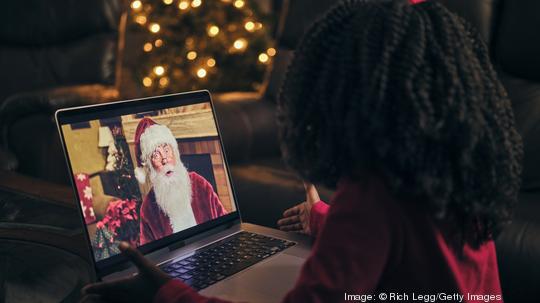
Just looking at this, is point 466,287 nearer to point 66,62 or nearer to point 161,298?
point 161,298

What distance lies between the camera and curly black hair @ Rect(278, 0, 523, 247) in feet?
1.74

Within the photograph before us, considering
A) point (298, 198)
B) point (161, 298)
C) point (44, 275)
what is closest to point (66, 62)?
point (298, 198)

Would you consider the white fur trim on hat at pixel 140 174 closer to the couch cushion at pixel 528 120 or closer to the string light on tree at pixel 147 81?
the couch cushion at pixel 528 120

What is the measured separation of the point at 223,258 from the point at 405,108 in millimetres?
383

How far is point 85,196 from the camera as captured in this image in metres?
0.73

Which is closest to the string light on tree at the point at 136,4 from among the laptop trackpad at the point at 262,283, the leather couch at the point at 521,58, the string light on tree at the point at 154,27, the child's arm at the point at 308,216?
the string light on tree at the point at 154,27

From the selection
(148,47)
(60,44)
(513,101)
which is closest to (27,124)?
(60,44)

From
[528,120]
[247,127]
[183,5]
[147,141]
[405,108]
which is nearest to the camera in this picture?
[405,108]

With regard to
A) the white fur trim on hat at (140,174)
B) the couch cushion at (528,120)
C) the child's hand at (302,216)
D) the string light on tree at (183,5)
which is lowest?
the couch cushion at (528,120)

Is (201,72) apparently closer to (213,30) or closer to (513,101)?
(213,30)

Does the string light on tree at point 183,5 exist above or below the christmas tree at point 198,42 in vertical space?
above

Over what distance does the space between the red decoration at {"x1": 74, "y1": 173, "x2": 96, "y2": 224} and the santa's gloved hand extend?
13 cm

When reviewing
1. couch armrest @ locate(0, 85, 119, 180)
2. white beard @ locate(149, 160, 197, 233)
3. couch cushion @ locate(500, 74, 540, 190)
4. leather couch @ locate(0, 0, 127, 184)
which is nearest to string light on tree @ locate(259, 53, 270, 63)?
leather couch @ locate(0, 0, 127, 184)

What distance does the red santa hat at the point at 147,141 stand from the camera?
31.5 inches
